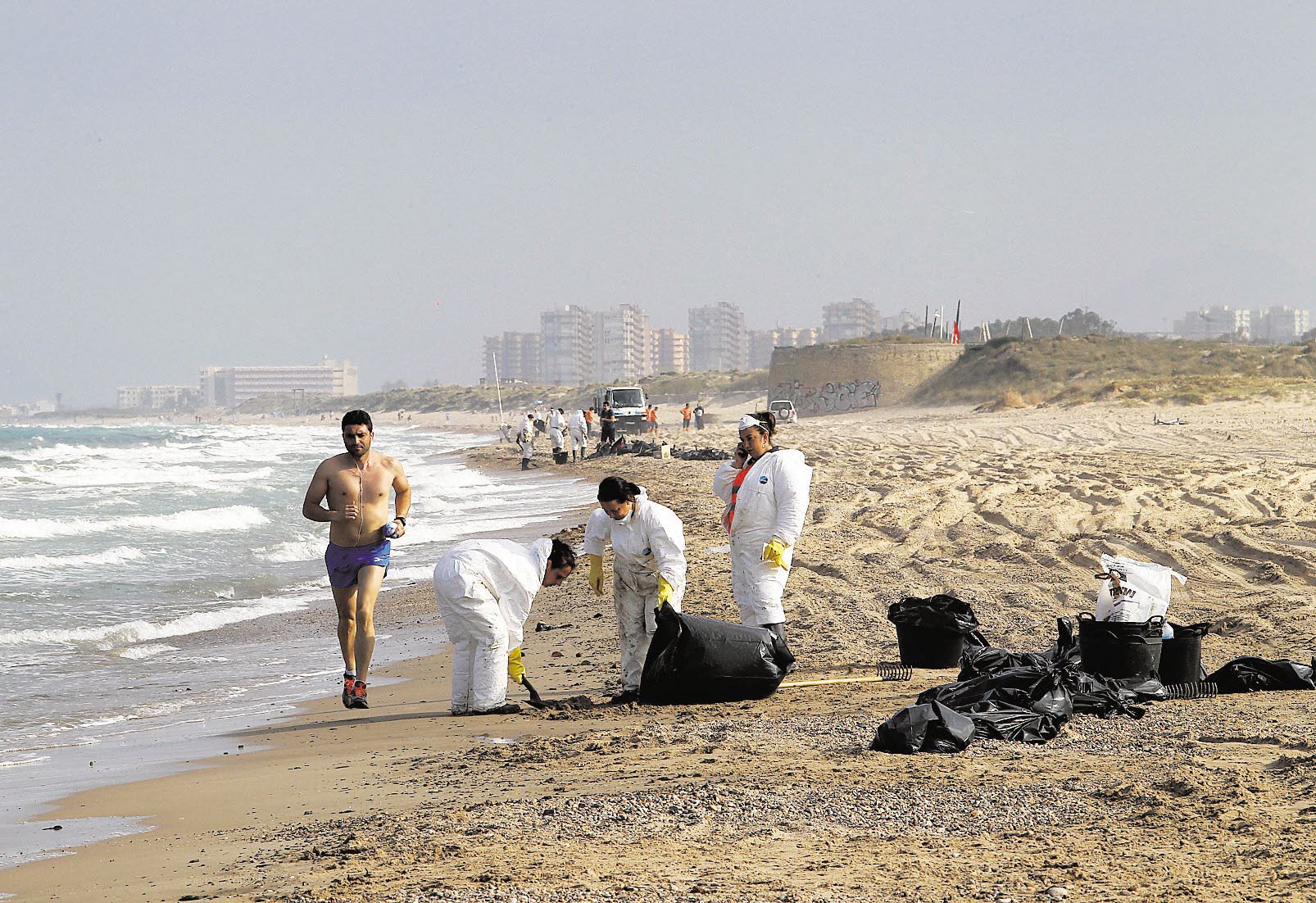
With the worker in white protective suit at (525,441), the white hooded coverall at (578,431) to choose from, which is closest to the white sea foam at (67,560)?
the white hooded coverall at (578,431)

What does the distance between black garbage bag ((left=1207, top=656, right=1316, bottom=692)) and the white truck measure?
31231mm

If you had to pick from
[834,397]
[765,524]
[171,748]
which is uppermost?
[834,397]

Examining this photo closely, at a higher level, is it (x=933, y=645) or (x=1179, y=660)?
(x=1179, y=660)

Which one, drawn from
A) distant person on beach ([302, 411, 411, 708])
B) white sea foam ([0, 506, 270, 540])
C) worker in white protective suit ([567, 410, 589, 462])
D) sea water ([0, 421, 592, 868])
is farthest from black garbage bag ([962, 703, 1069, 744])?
worker in white protective suit ([567, 410, 589, 462])

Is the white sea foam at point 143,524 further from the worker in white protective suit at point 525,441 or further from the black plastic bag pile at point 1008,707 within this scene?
the black plastic bag pile at point 1008,707

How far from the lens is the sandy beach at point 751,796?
143 inches

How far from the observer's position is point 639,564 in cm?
666

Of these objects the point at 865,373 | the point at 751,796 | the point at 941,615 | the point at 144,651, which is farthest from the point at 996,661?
the point at 865,373

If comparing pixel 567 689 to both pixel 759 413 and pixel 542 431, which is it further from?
pixel 542 431

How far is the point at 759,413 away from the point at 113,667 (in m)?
5.51

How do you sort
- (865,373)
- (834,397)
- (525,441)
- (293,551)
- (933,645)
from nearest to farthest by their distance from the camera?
(933,645)
(293,551)
(525,441)
(865,373)
(834,397)

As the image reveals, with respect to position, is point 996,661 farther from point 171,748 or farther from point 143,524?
point 143,524

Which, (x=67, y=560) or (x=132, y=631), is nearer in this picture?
(x=132, y=631)

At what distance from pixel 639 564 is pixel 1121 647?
8.44 feet
